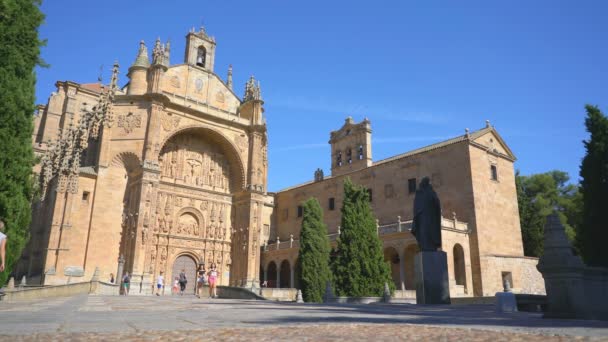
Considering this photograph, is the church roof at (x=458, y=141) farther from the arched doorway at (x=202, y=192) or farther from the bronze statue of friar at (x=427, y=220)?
the bronze statue of friar at (x=427, y=220)

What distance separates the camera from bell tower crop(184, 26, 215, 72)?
3441cm

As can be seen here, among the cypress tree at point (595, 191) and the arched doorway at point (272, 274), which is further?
the arched doorway at point (272, 274)

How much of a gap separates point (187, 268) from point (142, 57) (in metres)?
15.4

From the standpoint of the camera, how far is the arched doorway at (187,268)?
29547 mm

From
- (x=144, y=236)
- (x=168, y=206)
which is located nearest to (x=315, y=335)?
(x=144, y=236)

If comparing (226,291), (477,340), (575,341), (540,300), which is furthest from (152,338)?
(226,291)

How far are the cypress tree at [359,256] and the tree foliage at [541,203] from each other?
19.3m

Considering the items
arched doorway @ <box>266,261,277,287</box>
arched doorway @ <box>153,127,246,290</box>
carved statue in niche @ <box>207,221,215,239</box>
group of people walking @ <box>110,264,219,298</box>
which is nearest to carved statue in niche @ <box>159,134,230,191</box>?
arched doorway @ <box>153,127,246,290</box>

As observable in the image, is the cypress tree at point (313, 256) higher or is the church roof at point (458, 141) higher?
the church roof at point (458, 141)

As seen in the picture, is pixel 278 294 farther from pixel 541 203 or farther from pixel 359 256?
pixel 541 203

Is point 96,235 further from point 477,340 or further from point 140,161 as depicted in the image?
point 477,340

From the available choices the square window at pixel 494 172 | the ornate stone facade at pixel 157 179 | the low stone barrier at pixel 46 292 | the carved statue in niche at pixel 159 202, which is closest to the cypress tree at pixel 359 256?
the low stone barrier at pixel 46 292

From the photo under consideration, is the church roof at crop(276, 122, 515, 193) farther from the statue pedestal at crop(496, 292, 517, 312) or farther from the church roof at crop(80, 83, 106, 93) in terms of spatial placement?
the church roof at crop(80, 83, 106, 93)

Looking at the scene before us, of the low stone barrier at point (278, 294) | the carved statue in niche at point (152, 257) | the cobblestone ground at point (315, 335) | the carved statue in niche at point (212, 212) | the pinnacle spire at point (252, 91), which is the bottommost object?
the low stone barrier at point (278, 294)
